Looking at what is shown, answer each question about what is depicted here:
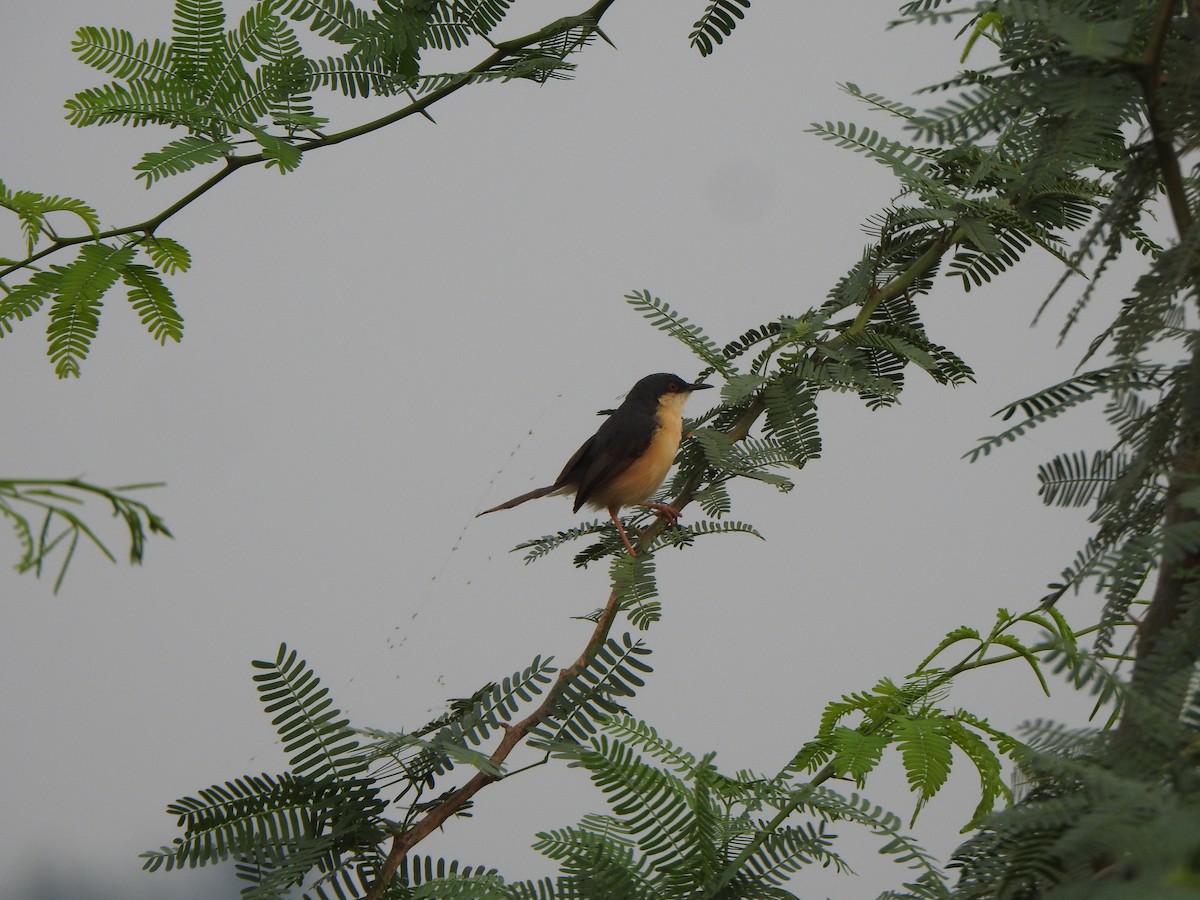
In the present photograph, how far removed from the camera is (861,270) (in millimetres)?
1415

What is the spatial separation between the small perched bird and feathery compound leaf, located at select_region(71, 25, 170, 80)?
1354mm

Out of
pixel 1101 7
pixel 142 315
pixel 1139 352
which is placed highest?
pixel 142 315

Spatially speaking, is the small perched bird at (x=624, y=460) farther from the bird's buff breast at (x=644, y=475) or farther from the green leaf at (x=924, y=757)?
the green leaf at (x=924, y=757)

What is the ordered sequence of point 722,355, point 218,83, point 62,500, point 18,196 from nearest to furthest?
point 62,500 → point 18,196 → point 218,83 → point 722,355

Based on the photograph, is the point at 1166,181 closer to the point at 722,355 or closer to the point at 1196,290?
the point at 1196,290

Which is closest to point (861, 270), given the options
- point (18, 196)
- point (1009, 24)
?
point (1009, 24)

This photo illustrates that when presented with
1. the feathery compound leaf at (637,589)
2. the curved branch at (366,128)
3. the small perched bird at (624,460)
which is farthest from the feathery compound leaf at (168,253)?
the small perched bird at (624,460)

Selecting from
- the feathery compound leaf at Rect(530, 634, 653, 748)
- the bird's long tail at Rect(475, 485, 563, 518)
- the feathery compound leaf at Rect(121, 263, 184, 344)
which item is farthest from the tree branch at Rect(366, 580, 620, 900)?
the bird's long tail at Rect(475, 485, 563, 518)

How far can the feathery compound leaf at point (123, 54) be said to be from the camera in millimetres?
1336

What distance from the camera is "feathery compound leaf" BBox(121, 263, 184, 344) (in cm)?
135

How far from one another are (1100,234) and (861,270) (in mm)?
624

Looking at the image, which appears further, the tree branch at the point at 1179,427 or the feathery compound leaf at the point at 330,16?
the feathery compound leaf at the point at 330,16

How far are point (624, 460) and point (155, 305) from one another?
4.42 ft

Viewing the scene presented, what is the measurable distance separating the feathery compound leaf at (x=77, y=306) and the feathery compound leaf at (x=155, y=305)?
0.05m
